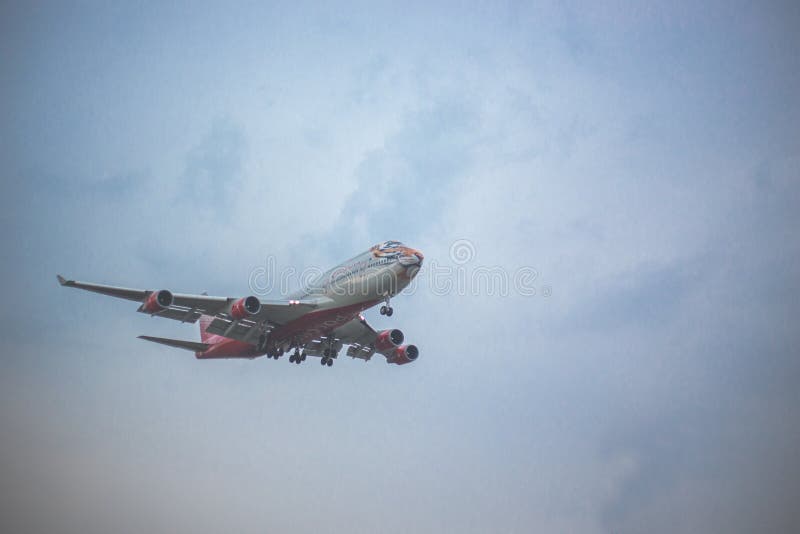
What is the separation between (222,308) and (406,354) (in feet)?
57.7

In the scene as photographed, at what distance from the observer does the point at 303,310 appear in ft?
156

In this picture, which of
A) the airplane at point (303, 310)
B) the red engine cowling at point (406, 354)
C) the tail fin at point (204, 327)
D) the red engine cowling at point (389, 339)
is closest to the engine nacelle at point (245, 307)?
the airplane at point (303, 310)

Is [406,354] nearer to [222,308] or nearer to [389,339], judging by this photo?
[389,339]

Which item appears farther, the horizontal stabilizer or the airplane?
the horizontal stabilizer

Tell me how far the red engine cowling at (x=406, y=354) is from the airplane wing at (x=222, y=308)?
12159mm

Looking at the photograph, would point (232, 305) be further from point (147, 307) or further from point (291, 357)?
point (291, 357)

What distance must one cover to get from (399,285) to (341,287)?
14.6 ft

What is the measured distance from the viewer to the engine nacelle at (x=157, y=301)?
1671 inches

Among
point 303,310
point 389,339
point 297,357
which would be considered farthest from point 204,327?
point 389,339

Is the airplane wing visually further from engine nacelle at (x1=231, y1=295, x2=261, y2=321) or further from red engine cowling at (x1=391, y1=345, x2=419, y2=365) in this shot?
red engine cowling at (x1=391, y1=345, x2=419, y2=365)

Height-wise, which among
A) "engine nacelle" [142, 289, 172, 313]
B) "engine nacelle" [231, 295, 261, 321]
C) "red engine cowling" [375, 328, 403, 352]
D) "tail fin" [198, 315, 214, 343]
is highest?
"red engine cowling" [375, 328, 403, 352]

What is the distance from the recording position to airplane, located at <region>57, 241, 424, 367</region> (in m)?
43.8

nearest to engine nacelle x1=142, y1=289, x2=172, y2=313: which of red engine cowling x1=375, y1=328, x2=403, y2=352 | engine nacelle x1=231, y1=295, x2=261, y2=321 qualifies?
engine nacelle x1=231, y1=295, x2=261, y2=321

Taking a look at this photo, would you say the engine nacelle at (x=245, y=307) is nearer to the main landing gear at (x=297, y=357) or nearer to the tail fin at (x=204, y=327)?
the main landing gear at (x=297, y=357)
